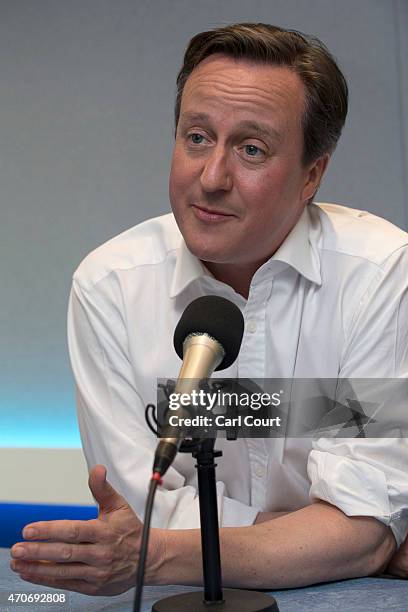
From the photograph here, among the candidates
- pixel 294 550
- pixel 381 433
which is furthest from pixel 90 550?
pixel 381 433

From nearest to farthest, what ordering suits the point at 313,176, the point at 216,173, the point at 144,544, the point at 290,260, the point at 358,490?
the point at 144,544, the point at 358,490, the point at 216,173, the point at 290,260, the point at 313,176

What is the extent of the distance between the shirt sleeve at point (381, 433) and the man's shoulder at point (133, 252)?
1.32ft

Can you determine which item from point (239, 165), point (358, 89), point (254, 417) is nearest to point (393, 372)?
point (239, 165)

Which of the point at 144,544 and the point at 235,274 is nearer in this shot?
the point at 144,544

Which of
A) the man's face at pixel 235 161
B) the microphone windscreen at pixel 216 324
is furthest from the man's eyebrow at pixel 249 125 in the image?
the microphone windscreen at pixel 216 324

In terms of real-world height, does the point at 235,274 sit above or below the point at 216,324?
above

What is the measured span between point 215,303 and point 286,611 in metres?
0.47

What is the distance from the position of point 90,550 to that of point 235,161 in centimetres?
73

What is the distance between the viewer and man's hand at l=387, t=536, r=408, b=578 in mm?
1558

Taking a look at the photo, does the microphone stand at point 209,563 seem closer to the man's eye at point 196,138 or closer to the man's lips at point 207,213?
the man's lips at point 207,213

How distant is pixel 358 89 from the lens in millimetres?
3338

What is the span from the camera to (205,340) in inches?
40.5

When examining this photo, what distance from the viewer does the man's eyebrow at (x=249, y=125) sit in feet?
5.58

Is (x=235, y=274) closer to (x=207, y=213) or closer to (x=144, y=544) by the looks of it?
(x=207, y=213)
